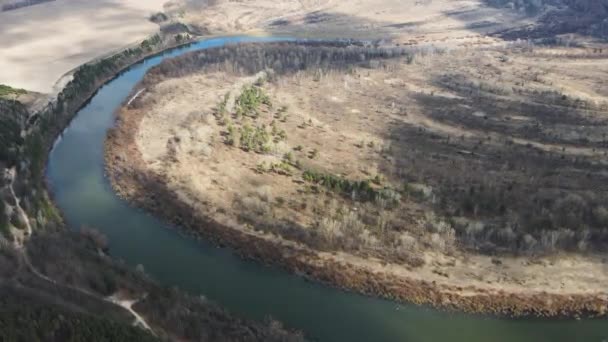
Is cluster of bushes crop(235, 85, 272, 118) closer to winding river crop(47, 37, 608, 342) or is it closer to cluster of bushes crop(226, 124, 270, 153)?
cluster of bushes crop(226, 124, 270, 153)

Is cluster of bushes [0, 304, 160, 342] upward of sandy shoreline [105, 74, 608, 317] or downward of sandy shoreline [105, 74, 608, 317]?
upward

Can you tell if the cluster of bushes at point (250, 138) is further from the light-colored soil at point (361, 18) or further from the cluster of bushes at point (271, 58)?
the light-colored soil at point (361, 18)

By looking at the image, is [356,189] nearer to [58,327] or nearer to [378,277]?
[378,277]

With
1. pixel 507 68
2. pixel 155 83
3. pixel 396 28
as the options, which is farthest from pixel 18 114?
pixel 396 28

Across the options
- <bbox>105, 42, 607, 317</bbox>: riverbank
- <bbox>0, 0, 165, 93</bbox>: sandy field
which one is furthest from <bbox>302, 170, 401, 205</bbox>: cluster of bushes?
<bbox>0, 0, 165, 93</bbox>: sandy field

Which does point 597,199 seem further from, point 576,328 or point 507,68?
point 507,68

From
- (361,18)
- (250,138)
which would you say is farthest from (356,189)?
(361,18)

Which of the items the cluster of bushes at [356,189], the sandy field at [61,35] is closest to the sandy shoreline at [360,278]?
the cluster of bushes at [356,189]
